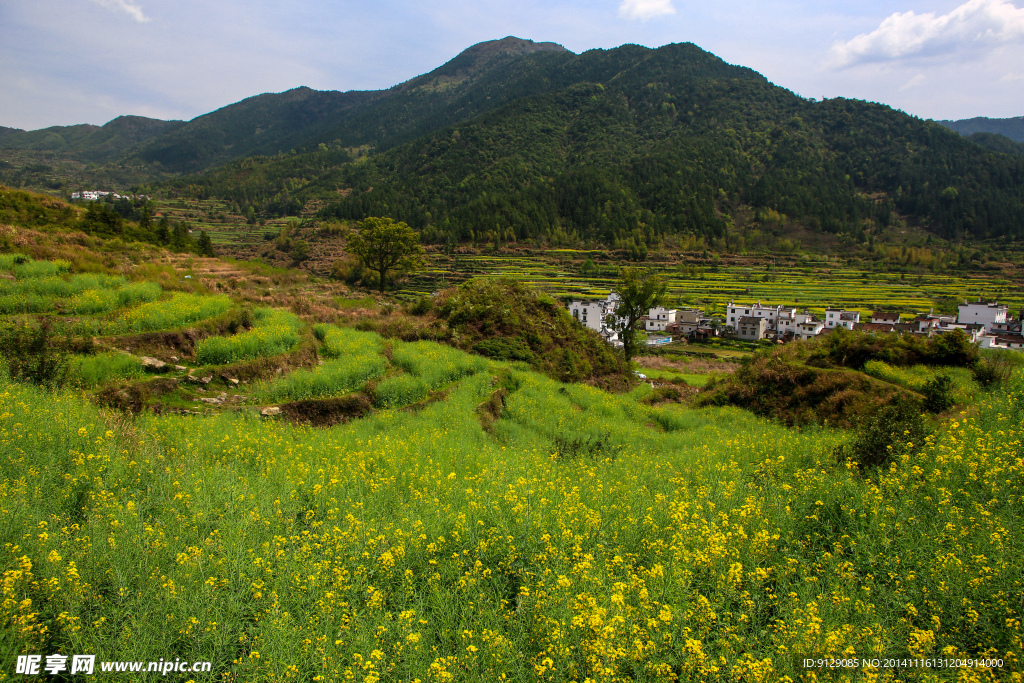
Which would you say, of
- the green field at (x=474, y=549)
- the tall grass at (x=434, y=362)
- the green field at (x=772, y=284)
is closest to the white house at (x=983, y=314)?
the green field at (x=772, y=284)

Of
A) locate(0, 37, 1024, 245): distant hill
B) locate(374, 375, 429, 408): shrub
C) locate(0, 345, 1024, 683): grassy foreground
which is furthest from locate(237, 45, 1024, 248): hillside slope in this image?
locate(0, 345, 1024, 683): grassy foreground

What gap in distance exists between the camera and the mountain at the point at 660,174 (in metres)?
107

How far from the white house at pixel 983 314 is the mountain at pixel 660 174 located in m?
52.4

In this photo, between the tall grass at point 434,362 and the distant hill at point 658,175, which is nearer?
the tall grass at point 434,362

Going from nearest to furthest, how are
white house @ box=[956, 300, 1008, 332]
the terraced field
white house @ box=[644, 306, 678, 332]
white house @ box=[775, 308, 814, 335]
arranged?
white house @ box=[956, 300, 1008, 332]
white house @ box=[775, 308, 814, 335]
the terraced field
white house @ box=[644, 306, 678, 332]

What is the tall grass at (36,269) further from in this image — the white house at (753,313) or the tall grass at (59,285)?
the white house at (753,313)

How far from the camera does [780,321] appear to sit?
64.4m

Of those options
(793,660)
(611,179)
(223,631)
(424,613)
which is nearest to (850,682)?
(793,660)

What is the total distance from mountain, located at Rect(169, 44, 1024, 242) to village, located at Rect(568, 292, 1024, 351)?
34512mm

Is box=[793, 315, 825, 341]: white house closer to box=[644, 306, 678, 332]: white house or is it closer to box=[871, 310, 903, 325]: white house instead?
box=[871, 310, 903, 325]: white house

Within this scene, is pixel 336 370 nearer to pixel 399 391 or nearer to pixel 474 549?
pixel 399 391

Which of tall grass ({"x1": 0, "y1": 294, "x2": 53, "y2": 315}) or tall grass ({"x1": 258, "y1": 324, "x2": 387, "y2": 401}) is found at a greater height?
tall grass ({"x1": 0, "y1": 294, "x2": 53, "y2": 315})

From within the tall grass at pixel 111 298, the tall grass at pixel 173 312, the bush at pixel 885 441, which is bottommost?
the bush at pixel 885 441

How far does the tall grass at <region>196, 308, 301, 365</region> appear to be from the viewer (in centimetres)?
1106
